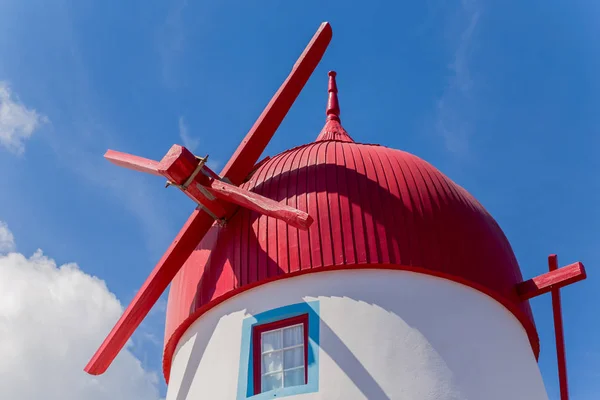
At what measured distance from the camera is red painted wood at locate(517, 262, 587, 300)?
9578 mm

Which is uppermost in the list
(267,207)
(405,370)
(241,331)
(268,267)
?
(267,207)

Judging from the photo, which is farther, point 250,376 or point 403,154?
point 403,154

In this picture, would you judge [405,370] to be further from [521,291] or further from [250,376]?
[521,291]

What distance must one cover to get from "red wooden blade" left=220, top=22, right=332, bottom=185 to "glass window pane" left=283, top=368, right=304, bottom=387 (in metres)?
3.00

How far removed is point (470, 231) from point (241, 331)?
3298mm

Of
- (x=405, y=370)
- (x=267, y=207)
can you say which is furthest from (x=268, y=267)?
(x=405, y=370)

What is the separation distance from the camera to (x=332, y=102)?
42.8 feet

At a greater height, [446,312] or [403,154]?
[403,154]

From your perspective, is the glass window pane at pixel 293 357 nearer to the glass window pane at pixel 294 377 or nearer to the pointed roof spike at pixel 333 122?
the glass window pane at pixel 294 377

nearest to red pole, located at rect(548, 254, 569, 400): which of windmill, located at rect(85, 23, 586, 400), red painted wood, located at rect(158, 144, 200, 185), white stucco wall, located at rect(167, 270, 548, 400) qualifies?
windmill, located at rect(85, 23, 586, 400)

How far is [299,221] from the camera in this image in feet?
27.4

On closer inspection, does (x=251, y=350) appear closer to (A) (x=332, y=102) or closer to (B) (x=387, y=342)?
(B) (x=387, y=342)

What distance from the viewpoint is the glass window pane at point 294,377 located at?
8273 millimetres

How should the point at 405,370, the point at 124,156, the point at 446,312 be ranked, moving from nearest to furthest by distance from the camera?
the point at 405,370 → the point at 446,312 → the point at 124,156
